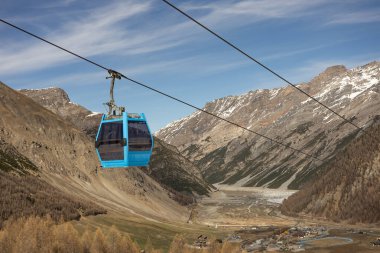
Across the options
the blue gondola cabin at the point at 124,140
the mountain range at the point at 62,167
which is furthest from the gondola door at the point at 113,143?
the mountain range at the point at 62,167

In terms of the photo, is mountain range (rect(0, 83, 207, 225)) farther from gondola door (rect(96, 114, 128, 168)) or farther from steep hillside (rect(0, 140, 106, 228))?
Result: gondola door (rect(96, 114, 128, 168))

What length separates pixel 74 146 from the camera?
6009 inches

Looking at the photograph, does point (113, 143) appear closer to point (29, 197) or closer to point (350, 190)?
point (29, 197)

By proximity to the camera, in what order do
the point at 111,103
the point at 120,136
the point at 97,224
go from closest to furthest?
the point at 111,103
the point at 120,136
the point at 97,224

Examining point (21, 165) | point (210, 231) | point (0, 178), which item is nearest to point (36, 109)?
point (21, 165)

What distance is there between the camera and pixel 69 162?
5620 inches

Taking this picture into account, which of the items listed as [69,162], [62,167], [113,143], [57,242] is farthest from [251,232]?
[113,143]

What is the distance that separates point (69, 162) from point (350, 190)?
87.4m

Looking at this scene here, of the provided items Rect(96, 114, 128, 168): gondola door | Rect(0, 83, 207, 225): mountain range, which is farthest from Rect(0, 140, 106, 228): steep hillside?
Rect(96, 114, 128, 168): gondola door

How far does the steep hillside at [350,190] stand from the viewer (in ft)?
462

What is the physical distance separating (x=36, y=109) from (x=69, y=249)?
9486 centimetres

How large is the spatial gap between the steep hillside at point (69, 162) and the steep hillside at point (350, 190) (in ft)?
149

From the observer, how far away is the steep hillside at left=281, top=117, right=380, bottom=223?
462ft

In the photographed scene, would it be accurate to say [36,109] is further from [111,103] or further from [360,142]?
[111,103]
